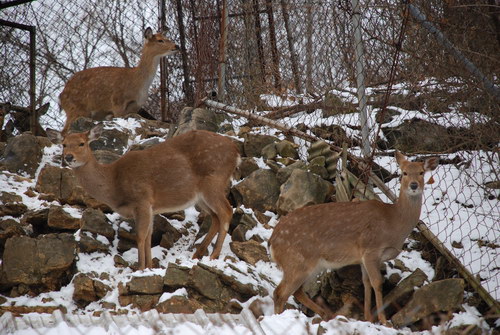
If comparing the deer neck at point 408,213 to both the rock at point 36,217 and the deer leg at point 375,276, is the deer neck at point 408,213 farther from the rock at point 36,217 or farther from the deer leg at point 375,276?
the rock at point 36,217

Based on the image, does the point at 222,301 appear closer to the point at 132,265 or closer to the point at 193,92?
the point at 132,265

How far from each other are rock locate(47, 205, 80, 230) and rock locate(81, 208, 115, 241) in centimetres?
12

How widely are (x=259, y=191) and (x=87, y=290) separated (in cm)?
259

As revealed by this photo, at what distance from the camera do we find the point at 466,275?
6.78 metres

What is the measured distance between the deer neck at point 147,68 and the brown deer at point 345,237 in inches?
172

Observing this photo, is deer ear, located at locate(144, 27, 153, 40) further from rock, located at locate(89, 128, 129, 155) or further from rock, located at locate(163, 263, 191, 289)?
rock, located at locate(163, 263, 191, 289)

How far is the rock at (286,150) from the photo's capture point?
931 centimetres

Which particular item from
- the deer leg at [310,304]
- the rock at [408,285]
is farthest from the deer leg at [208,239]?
the rock at [408,285]

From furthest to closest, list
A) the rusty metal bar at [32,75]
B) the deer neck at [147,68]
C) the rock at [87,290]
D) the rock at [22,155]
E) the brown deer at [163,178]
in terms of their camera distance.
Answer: the deer neck at [147,68] < the rusty metal bar at [32,75] < the rock at [22,155] < the brown deer at [163,178] < the rock at [87,290]

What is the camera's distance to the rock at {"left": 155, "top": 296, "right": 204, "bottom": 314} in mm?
6352

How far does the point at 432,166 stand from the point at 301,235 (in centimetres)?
156

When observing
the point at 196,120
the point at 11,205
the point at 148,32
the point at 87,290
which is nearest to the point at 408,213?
the point at 87,290

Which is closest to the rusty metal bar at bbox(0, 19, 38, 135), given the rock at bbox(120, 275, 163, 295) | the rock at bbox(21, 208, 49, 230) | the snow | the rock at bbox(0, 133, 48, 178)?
the rock at bbox(0, 133, 48, 178)

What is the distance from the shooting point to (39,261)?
711 centimetres
